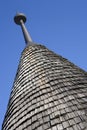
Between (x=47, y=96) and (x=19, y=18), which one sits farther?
(x=19, y=18)

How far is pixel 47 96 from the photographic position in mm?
6852

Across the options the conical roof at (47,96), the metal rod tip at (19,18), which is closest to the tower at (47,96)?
the conical roof at (47,96)

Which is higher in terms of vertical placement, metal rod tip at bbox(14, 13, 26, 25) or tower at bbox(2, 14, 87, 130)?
metal rod tip at bbox(14, 13, 26, 25)

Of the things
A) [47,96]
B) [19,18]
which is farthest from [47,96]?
[19,18]

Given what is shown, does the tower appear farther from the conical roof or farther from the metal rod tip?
the metal rod tip

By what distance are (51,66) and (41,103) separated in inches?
64.0

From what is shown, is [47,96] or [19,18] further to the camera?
[19,18]

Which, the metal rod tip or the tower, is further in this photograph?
the metal rod tip

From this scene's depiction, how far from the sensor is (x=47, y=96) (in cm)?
685

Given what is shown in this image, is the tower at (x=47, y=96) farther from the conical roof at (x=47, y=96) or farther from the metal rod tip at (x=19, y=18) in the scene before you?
the metal rod tip at (x=19, y=18)

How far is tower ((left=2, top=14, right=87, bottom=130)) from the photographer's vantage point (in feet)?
20.0

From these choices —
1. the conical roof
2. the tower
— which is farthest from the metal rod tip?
the conical roof

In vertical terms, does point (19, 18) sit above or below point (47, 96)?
above

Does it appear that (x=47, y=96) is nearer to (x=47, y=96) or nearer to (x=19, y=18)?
(x=47, y=96)
